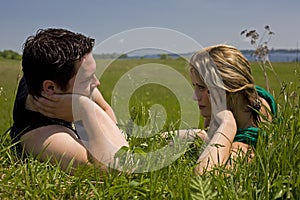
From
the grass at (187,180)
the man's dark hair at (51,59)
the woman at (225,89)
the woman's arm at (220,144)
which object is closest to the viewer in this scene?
the grass at (187,180)

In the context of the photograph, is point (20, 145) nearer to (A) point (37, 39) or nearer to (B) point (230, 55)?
(A) point (37, 39)

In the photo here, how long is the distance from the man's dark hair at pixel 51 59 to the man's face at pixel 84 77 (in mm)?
34

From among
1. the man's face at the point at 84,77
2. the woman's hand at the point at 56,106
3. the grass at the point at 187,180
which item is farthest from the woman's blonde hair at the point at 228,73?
the woman's hand at the point at 56,106

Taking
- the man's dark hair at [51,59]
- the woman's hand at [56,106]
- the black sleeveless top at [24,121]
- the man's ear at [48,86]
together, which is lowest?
the black sleeveless top at [24,121]

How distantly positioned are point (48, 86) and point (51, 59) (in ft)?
0.66

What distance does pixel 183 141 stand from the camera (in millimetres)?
3643

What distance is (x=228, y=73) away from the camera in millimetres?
3738

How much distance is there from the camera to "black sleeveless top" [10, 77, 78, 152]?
349 centimetres

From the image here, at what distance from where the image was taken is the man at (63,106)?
3.19 m

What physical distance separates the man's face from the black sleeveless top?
27cm

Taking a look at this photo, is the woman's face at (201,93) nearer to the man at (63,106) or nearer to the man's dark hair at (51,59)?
the man at (63,106)

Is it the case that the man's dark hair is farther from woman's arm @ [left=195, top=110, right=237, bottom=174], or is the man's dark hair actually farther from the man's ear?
woman's arm @ [left=195, top=110, right=237, bottom=174]

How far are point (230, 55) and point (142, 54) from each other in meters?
0.71

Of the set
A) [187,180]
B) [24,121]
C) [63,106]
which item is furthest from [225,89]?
[24,121]
